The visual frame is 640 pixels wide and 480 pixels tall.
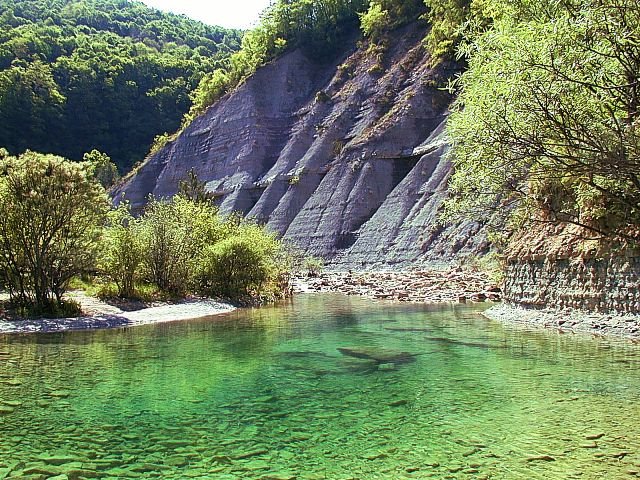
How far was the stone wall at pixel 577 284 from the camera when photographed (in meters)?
17.2

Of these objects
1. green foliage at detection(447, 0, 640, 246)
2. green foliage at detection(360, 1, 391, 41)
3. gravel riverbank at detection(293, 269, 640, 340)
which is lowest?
gravel riverbank at detection(293, 269, 640, 340)

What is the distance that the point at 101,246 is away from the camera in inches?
951

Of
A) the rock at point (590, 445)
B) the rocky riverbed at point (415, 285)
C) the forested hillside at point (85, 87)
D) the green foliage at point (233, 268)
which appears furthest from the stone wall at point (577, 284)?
the forested hillside at point (85, 87)

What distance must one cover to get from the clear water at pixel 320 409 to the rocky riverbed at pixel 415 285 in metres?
13.2

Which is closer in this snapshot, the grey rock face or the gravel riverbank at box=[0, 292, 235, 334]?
the gravel riverbank at box=[0, 292, 235, 334]

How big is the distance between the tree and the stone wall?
16956mm

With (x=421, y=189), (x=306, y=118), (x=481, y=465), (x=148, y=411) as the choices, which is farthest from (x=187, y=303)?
(x=306, y=118)

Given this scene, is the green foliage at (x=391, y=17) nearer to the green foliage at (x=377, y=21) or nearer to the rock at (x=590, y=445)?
the green foliage at (x=377, y=21)

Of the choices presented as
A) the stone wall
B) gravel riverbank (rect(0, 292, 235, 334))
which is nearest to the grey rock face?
the stone wall

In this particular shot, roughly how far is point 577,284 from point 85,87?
335ft

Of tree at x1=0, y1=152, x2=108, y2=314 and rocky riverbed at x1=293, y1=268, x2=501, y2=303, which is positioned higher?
tree at x1=0, y1=152, x2=108, y2=314

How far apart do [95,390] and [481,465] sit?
743 centimetres

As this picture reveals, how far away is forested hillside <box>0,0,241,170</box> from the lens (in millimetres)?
94188

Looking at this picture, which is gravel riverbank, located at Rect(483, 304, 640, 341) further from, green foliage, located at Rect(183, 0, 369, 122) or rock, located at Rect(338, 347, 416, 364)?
green foliage, located at Rect(183, 0, 369, 122)
